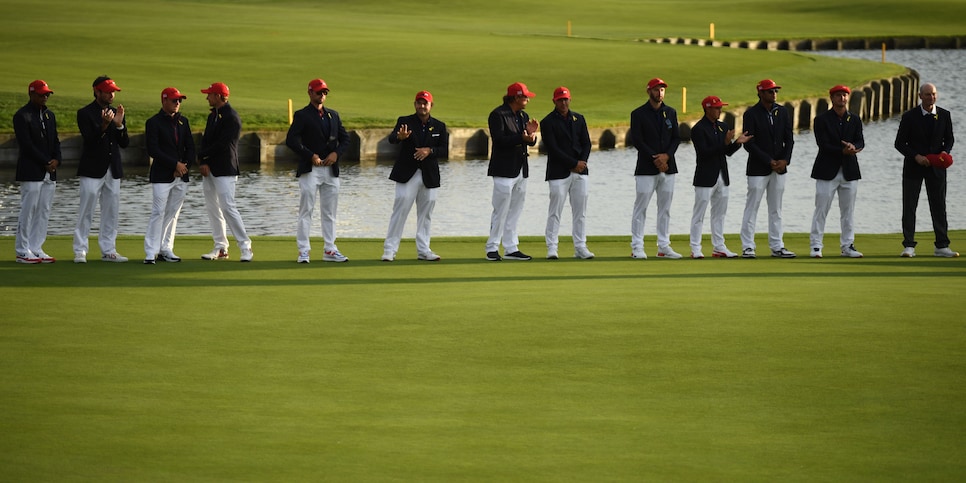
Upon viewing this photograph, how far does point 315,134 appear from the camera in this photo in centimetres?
1553

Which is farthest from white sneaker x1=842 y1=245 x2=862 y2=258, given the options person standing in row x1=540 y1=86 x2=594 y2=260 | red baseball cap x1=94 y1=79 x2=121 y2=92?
red baseball cap x1=94 y1=79 x2=121 y2=92

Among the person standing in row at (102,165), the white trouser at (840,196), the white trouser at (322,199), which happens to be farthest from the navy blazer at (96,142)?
the white trouser at (840,196)

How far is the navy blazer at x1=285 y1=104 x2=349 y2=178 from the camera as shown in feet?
50.7

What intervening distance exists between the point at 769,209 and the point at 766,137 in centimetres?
87

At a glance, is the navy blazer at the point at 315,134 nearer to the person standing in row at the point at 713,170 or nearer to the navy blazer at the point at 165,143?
the navy blazer at the point at 165,143

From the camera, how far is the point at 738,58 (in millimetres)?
56906

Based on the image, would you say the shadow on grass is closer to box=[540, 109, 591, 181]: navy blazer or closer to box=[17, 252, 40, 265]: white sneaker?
box=[17, 252, 40, 265]: white sneaker

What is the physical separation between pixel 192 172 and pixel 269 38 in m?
24.7

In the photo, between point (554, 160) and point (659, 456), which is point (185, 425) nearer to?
point (659, 456)

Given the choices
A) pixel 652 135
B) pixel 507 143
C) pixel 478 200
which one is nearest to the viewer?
pixel 507 143

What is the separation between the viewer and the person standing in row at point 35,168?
1482 cm

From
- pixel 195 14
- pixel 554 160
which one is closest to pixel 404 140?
pixel 554 160

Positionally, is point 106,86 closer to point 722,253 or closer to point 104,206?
point 104,206

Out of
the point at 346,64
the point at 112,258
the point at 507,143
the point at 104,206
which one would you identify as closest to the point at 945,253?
the point at 507,143
